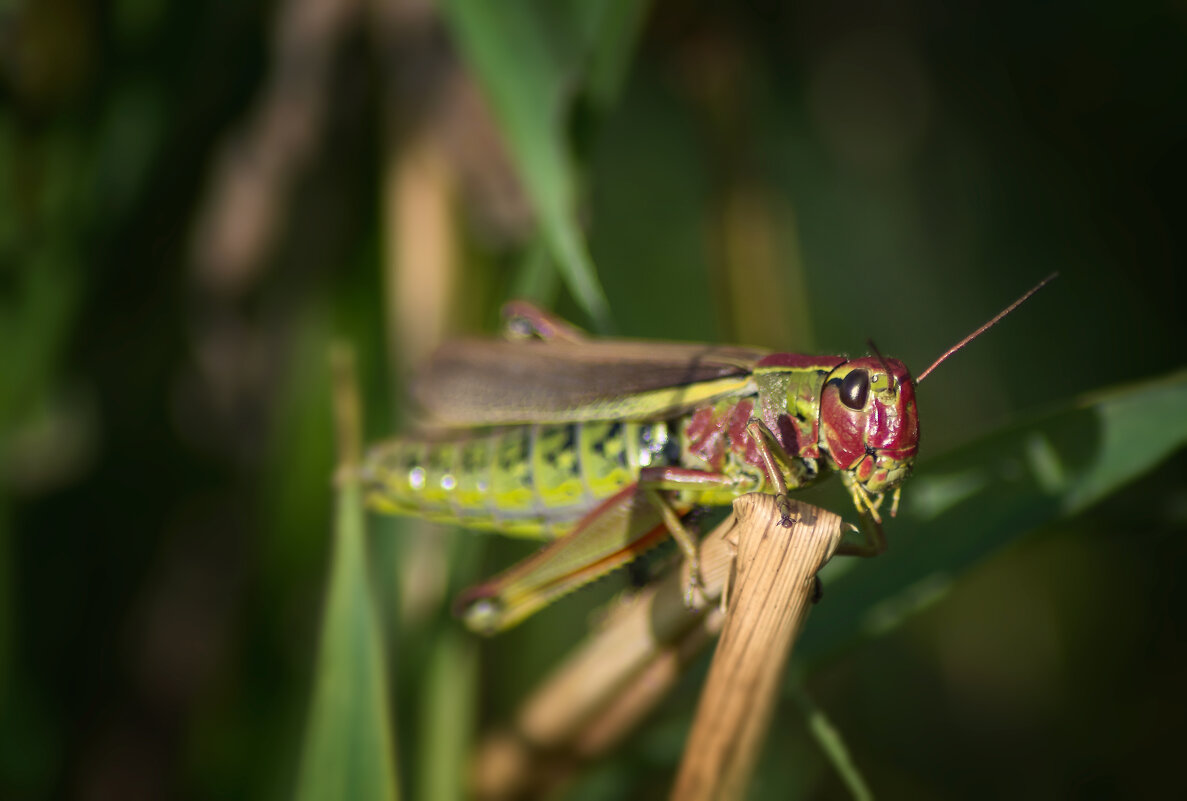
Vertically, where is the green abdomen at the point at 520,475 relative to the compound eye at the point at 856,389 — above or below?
above

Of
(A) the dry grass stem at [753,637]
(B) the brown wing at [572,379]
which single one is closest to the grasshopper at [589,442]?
(B) the brown wing at [572,379]

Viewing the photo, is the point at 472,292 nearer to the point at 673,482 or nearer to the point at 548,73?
the point at 548,73

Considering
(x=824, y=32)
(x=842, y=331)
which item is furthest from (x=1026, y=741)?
(x=824, y=32)

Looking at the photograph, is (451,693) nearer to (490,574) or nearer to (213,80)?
(490,574)

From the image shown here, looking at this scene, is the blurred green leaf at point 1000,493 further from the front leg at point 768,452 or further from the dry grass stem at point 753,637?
the dry grass stem at point 753,637

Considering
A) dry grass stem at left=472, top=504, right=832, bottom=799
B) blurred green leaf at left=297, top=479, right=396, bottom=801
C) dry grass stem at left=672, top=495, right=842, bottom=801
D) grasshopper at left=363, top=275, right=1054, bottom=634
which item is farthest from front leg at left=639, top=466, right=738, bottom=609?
blurred green leaf at left=297, top=479, right=396, bottom=801

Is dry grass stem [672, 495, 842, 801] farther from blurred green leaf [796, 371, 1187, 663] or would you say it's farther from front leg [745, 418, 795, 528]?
blurred green leaf [796, 371, 1187, 663]

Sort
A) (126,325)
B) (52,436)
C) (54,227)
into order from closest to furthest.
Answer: (54,227) < (52,436) < (126,325)

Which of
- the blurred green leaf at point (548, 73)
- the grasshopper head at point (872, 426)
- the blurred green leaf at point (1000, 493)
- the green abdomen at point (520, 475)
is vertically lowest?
the blurred green leaf at point (1000, 493)
